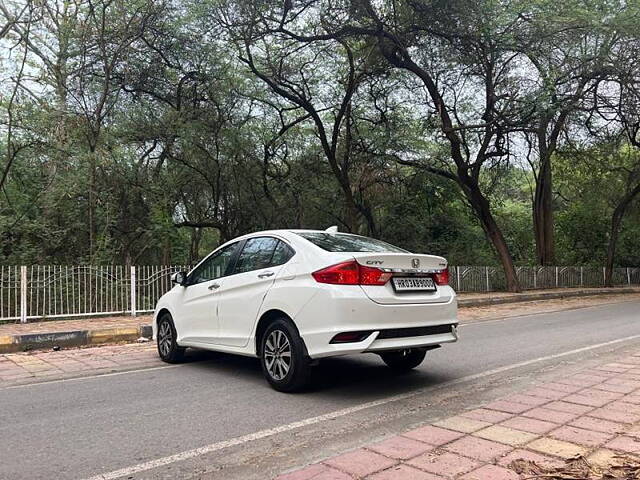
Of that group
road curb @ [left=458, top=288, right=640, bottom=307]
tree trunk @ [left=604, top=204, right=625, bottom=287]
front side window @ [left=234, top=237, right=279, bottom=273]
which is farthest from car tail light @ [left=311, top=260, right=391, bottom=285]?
tree trunk @ [left=604, top=204, right=625, bottom=287]

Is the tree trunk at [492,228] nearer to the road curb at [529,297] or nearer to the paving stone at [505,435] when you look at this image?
the road curb at [529,297]

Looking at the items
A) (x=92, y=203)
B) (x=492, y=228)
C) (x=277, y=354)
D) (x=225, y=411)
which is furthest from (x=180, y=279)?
(x=492, y=228)

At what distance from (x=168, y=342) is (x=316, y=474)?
462cm

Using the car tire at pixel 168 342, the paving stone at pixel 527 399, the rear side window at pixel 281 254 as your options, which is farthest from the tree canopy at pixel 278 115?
the paving stone at pixel 527 399

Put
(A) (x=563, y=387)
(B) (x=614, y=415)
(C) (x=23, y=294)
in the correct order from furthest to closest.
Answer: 1. (C) (x=23, y=294)
2. (A) (x=563, y=387)
3. (B) (x=614, y=415)

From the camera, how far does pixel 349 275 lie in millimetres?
5141

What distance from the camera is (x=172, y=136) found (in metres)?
15.9

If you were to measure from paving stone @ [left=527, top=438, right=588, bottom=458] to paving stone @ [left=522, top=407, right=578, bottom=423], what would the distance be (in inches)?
19.9

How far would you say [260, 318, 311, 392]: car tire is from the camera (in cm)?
522

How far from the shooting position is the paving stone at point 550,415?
4.25 m

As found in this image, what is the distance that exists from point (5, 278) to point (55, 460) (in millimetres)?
8364

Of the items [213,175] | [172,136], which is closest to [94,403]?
[172,136]

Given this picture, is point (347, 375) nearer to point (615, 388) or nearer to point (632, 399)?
point (615, 388)

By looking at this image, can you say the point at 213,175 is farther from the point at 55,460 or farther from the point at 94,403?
the point at 55,460
